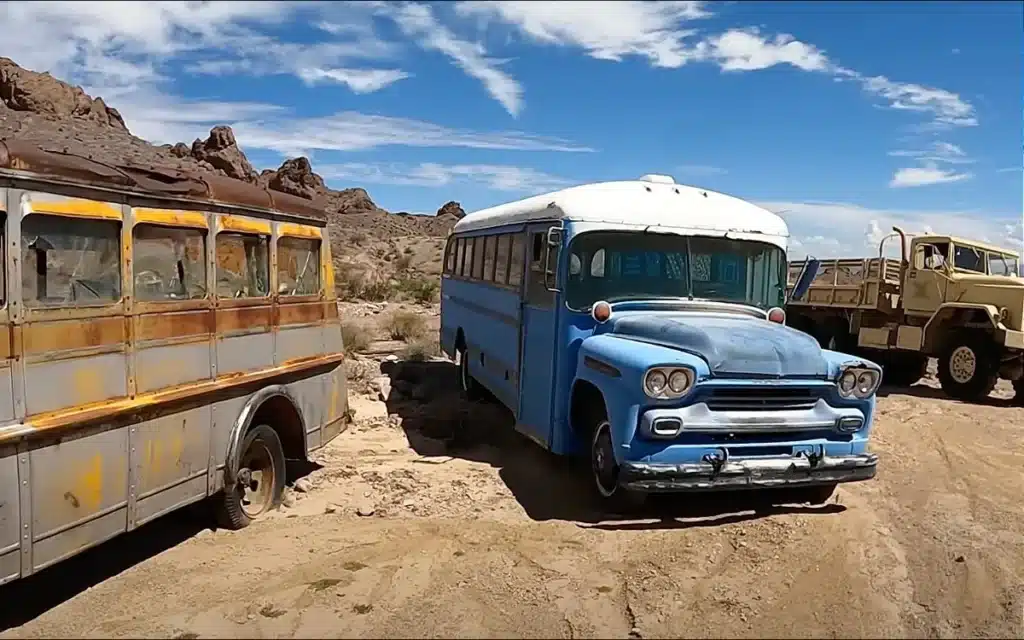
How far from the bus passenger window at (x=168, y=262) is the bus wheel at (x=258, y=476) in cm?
125

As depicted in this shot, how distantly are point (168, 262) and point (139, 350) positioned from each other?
684 mm

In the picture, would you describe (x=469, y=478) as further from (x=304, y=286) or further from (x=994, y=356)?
(x=994, y=356)

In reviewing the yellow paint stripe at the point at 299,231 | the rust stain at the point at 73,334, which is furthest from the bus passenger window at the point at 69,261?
the yellow paint stripe at the point at 299,231

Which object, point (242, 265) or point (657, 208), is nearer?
point (242, 265)

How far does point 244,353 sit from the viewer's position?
6312mm

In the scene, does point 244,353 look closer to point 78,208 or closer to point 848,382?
point 78,208

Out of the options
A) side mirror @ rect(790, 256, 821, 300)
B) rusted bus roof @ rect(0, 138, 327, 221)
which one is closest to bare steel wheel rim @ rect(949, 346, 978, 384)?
side mirror @ rect(790, 256, 821, 300)

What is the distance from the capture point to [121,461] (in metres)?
4.92

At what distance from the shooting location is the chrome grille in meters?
6.15

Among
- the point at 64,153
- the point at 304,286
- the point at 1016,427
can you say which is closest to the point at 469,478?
the point at 304,286

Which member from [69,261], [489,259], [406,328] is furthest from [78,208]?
[406,328]

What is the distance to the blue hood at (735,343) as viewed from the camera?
613 centimetres

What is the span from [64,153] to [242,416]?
220 cm

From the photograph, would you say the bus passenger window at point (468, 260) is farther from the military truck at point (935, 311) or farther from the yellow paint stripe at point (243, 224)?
the military truck at point (935, 311)
